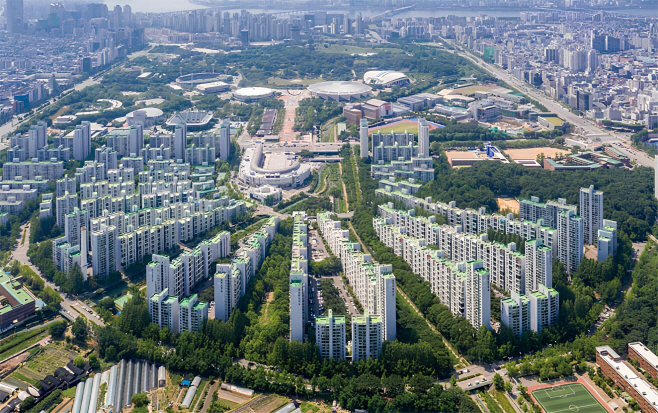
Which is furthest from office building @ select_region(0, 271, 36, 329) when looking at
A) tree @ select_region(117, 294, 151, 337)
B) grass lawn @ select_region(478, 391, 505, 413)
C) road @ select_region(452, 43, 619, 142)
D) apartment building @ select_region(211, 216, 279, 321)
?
road @ select_region(452, 43, 619, 142)

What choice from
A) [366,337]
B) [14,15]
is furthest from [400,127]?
[14,15]

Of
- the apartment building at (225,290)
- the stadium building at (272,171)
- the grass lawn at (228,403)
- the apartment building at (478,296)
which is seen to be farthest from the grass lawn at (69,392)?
the stadium building at (272,171)

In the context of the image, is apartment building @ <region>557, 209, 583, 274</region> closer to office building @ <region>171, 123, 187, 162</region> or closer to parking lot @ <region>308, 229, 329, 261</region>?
parking lot @ <region>308, 229, 329, 261</region>

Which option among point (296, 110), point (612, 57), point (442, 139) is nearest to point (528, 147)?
point (442, 139)

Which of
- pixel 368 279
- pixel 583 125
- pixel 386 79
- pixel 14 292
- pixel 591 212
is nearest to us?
pixel 368 279

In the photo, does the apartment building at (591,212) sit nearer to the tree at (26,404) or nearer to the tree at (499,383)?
the tree at (499,383)

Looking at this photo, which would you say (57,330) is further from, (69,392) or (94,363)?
(69,392)

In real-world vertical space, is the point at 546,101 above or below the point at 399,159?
A: above

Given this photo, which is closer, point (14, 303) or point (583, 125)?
point (14, 303)
